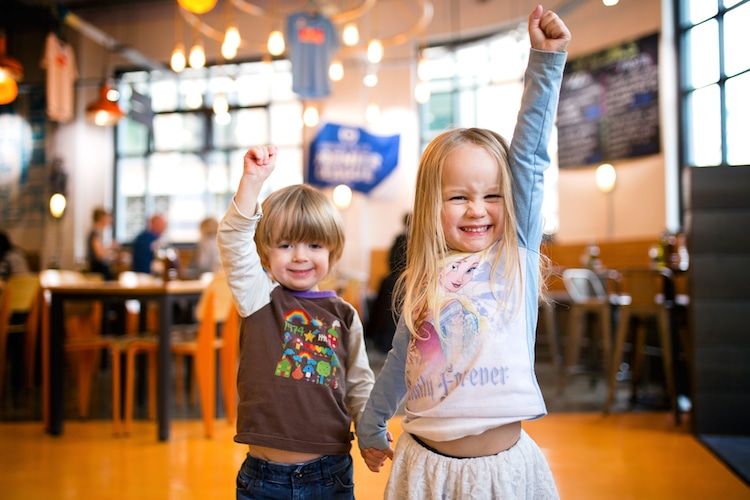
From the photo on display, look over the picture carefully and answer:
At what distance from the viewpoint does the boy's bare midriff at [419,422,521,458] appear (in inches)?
46.3

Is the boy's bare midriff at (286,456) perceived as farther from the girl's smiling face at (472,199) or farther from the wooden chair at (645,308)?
the wooden chair at (645,308)

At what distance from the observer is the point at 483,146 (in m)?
1.22

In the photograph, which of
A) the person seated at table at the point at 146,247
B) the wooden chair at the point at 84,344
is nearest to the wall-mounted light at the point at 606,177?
the person seated at table at the point at 146,247

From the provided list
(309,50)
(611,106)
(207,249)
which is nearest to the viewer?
(207,249)

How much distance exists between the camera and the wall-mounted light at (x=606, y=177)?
25.4 feet

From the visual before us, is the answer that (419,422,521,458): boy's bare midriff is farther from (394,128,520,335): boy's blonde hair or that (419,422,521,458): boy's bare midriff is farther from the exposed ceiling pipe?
the exposed ceiling pipe

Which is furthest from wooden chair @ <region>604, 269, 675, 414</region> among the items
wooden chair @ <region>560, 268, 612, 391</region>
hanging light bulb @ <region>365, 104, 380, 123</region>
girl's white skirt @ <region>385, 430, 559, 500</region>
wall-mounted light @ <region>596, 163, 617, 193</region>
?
hanging light bulb @ <region>365, 104, 380, 123</region>

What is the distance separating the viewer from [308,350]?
147 centimetres

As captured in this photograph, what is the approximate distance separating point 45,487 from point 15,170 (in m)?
9.61

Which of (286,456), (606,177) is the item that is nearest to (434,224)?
(286,456)

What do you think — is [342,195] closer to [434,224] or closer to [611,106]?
[611,106]

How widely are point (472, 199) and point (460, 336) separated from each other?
0.25 meters

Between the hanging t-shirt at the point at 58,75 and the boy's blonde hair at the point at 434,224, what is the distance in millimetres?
8241

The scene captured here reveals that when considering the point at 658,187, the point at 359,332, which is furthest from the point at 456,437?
the point at 658,187
